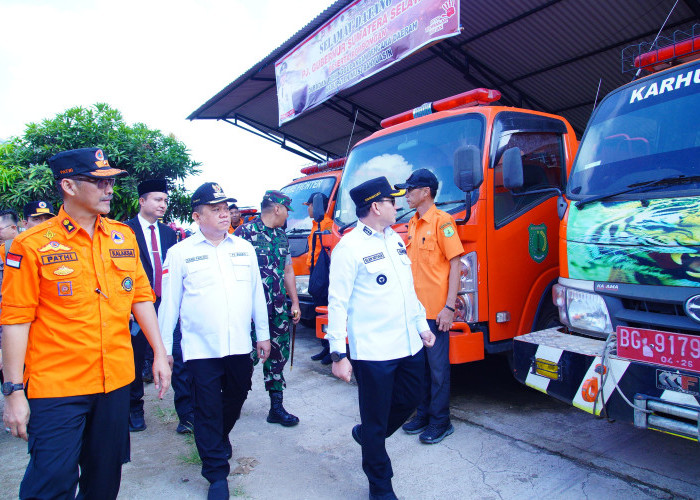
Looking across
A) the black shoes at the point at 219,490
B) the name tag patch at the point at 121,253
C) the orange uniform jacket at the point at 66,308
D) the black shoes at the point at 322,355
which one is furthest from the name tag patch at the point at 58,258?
the black shoes at the point at 322,355

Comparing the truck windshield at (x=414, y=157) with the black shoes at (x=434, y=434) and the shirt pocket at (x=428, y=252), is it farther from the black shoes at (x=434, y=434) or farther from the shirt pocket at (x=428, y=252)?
the black shoes at (x=434, y=434)

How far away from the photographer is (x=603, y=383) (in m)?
2.49

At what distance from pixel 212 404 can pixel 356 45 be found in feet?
22.5

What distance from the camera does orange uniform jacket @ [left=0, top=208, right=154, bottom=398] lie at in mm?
1956

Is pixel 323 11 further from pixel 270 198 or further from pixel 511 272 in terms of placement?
pixel 511 272

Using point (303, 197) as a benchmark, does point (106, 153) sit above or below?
above

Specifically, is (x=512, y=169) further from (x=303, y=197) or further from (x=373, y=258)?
(x=303, y=197)

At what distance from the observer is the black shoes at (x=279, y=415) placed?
3891 millimetres

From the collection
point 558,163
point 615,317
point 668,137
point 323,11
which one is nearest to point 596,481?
point 615,317

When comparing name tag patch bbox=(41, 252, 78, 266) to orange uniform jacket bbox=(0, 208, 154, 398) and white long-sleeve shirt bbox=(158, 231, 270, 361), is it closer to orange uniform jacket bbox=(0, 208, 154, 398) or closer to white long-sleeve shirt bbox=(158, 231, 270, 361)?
orange uniform jacket bbox=(0, 208, 154, 398)

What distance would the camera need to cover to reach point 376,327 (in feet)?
8.70

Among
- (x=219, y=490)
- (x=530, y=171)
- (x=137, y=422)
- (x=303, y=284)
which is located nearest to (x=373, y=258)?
(x=219, y=490)

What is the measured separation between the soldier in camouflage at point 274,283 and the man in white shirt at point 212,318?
2.67 ft

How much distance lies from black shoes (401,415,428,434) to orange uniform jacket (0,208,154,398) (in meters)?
2.19
